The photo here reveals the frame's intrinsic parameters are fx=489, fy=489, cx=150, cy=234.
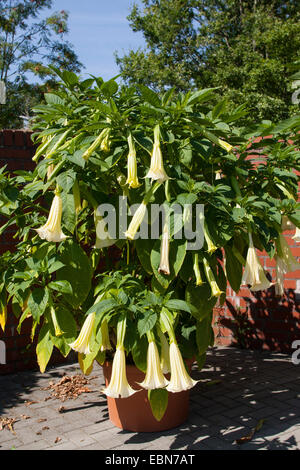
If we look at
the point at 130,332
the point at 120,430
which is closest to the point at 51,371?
the point at 120,430

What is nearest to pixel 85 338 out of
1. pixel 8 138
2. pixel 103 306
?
pixel 103 306

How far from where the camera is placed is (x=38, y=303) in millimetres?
2354

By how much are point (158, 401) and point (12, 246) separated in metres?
2.01

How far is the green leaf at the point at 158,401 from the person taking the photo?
2363mm

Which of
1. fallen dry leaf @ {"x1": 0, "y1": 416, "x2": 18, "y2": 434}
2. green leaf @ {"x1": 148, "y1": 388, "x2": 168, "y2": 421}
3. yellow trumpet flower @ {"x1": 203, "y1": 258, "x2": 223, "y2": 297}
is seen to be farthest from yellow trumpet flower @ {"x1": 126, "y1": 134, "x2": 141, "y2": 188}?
fallen dry leaf @ {"x1": 0, "y1": 416, "x2": 18, "y2": 434}

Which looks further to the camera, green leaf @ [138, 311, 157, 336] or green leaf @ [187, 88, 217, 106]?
green leaf @ [187, 88, 217, 106]

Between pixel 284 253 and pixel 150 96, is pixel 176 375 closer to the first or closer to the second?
pixel 284 253

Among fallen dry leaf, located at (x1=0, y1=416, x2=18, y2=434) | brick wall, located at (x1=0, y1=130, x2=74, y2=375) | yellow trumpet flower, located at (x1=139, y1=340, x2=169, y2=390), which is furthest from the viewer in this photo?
brick wall, located at (x1=0, y1=130, x2=74, y2=375)

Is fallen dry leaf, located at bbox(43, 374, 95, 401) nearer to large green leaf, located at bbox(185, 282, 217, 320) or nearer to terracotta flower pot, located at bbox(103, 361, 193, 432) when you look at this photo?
terracotta flower pot, located at bbox(103, 361, 193, 432)

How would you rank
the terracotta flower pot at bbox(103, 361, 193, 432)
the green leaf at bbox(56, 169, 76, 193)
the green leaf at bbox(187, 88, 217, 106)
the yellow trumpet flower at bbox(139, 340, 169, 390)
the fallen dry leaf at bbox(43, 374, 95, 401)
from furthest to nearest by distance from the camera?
the fallen dry leaf at bbox(43, 374, 95, 401), the terracotta flower pot at bbox(103, 361, 193, 432), the green leaf at bbox(187, 88, 217, 106), the green leaf at bbox(56, 169, 76, 193), the yellow trumpet flower at bbox(139, 340, 169, 390)

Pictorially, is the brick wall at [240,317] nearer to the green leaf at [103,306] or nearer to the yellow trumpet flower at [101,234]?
the yellow trumpet flower at [101,234]

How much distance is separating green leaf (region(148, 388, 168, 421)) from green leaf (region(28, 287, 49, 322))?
0.66m

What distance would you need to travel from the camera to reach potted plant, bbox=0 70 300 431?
7.13 ft

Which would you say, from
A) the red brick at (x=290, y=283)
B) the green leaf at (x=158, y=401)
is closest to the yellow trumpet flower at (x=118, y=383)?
the green leaf at (x=158, y=401)
